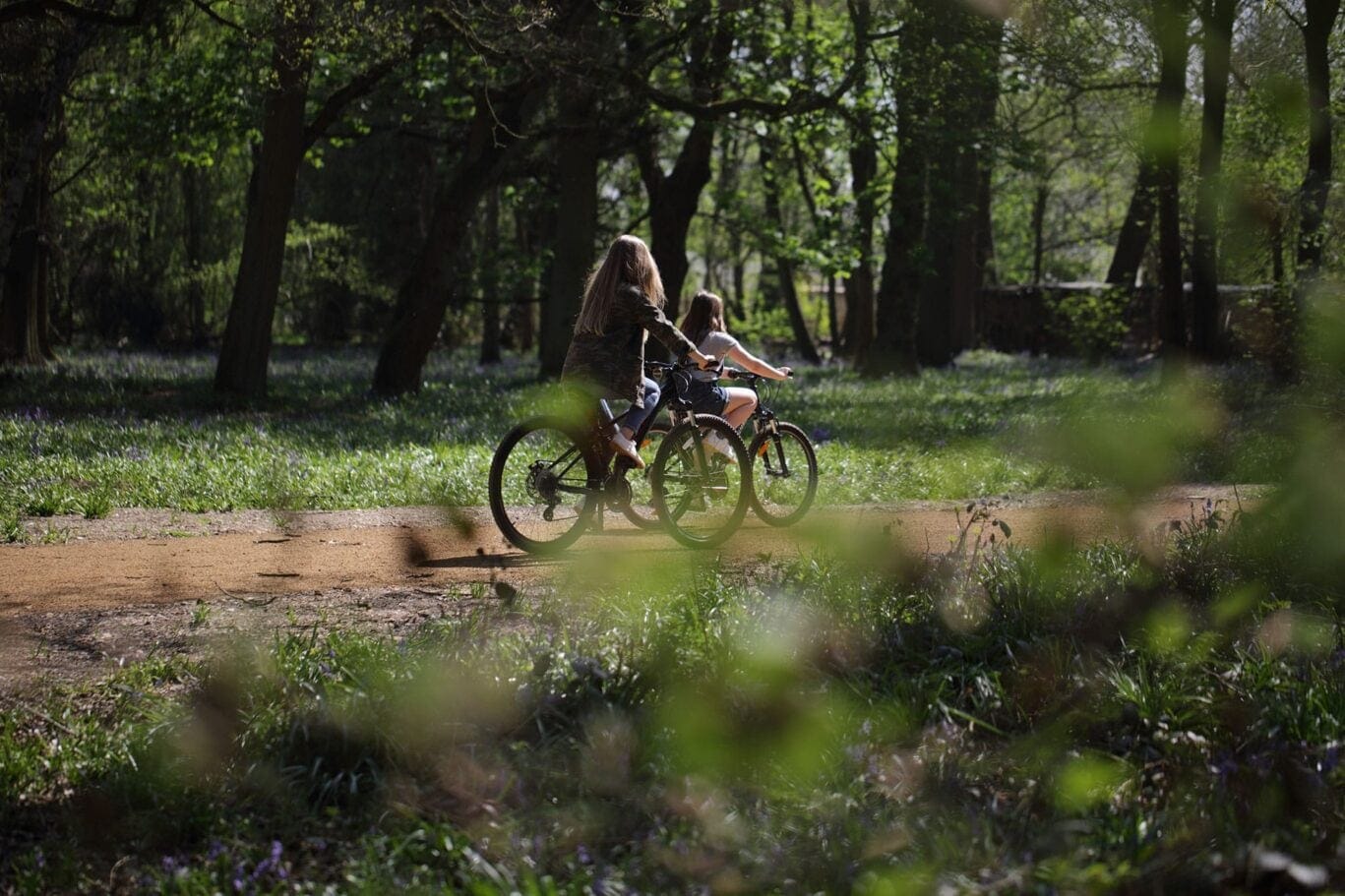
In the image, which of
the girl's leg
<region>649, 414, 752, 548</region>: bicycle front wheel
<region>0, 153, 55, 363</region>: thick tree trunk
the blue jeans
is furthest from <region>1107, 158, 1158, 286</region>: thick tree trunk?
the blue jeans

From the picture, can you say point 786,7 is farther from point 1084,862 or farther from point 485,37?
point 1084,862

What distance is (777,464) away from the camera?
970 cm

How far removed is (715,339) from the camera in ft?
30.1

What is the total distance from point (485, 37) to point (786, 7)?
599 centimetres

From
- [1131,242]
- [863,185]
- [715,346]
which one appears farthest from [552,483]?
[1131,242]

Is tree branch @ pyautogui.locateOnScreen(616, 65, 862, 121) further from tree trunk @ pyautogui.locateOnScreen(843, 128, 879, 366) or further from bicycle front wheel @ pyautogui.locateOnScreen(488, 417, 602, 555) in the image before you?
bicycle front wheel @ pyautogui.locateOnScreen(488, 417, 602, 555)

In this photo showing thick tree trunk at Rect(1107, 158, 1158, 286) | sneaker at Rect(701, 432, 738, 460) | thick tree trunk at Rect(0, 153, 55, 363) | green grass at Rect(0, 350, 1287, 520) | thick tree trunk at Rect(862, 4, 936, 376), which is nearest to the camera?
sneaker at Rect(701, 432, 738, 460)

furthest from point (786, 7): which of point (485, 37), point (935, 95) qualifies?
point (485, 37)

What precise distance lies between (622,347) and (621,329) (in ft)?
0.33

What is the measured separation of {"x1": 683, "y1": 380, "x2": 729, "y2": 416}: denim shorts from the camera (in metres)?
9.04

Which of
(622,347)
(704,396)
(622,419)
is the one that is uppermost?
(622,347)

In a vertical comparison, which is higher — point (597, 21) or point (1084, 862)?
point (597, 21)

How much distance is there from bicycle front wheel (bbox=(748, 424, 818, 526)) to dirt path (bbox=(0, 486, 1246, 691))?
0.18 m

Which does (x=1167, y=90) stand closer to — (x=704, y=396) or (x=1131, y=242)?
(x=704, y=396)
